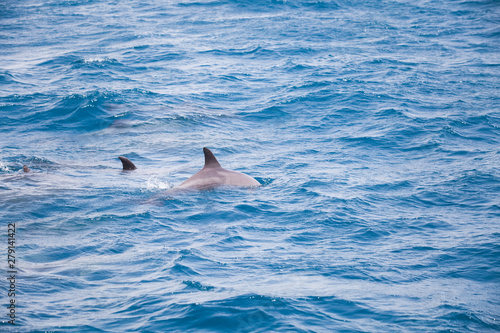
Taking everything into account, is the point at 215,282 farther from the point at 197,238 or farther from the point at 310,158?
the point at 310,158

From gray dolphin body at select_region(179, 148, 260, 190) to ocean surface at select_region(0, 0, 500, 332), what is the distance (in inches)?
13.9

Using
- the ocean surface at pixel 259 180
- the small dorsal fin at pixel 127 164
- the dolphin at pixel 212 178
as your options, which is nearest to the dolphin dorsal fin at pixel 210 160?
the dolphin at pixel 212 178

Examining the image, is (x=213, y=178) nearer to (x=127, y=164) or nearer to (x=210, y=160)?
(x=210, y=160)

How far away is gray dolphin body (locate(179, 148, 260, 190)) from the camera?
17484mm

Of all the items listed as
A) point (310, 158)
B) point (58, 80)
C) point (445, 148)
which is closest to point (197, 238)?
point (310, 158)

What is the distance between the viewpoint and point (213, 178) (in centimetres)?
1761

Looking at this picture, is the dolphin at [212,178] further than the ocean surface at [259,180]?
Yes

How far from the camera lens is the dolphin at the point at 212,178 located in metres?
17.5

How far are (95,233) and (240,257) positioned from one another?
3.84 m

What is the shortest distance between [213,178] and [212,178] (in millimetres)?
30

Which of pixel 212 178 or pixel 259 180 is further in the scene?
pixel 259 180

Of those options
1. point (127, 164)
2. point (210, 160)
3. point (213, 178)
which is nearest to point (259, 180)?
point (213, 178)

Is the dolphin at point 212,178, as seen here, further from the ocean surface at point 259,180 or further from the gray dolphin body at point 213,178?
the ocean surface at point 259,180

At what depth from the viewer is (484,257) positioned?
1348 cm
